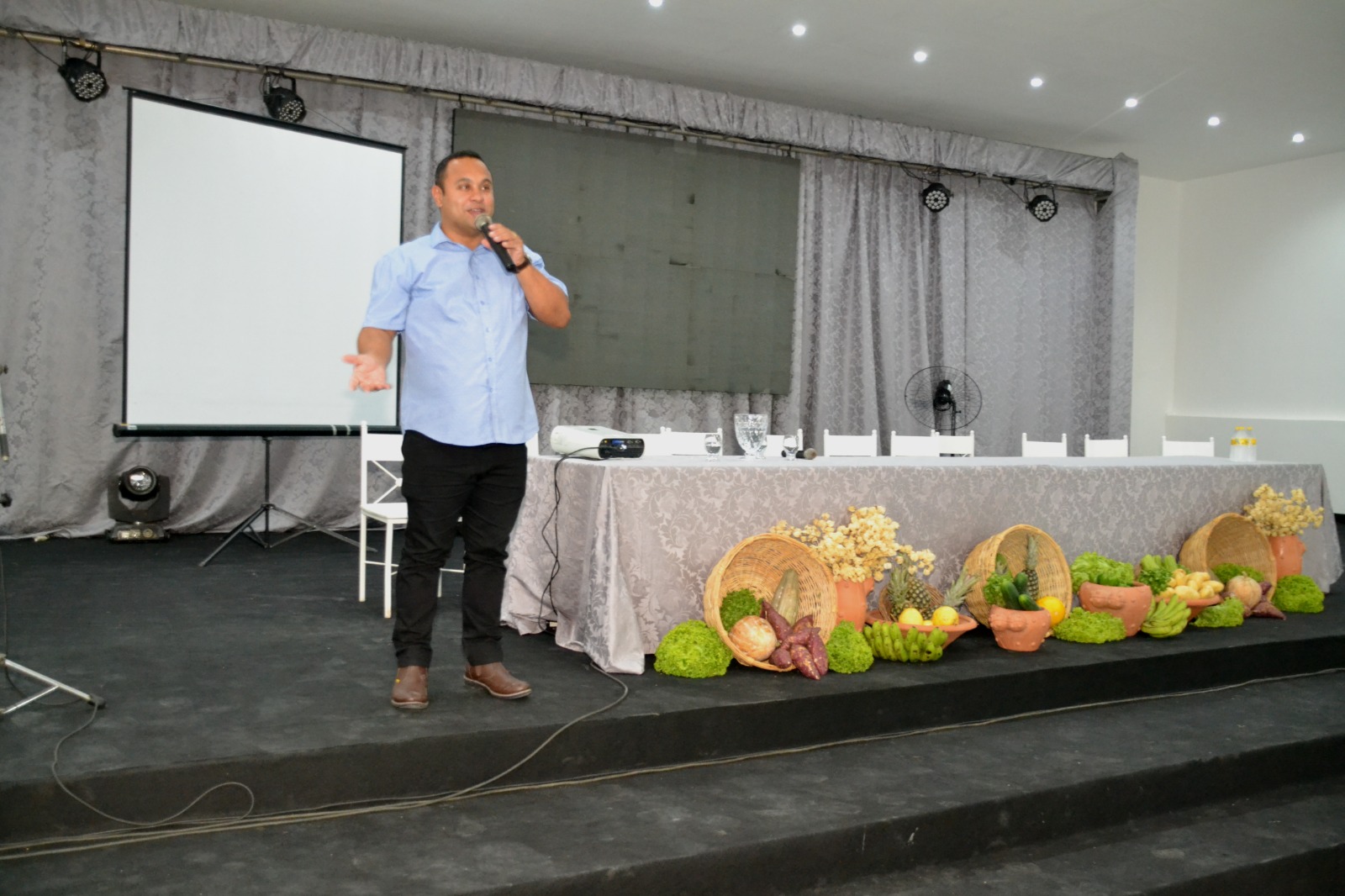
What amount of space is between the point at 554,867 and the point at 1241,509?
3515 millimetres

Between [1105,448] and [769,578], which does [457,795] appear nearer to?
[769,578]

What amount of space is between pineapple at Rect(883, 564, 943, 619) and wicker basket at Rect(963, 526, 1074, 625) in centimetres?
21

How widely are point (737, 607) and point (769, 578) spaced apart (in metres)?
0.24

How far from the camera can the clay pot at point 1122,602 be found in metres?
3.60

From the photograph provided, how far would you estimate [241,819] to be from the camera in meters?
2.12

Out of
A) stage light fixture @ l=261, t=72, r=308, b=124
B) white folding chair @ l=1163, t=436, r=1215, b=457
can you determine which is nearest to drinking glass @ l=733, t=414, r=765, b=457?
white folding chair @ l=1163, t=436, r=1215, b=457

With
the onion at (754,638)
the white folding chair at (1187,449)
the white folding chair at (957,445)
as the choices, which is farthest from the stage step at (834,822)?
the white folding chair at (1187,449)

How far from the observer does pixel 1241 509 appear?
4.31m

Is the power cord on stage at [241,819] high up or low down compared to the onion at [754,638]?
down

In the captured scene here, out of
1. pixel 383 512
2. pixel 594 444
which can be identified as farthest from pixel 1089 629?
pixel 383 512

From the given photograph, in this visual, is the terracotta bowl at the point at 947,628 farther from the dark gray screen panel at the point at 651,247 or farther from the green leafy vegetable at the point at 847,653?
the dark gray screen panel at the point at 651,247

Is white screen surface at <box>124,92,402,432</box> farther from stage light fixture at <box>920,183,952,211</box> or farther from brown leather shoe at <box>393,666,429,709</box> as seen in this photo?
stage light fixture at <box>920,183,952,211</box>

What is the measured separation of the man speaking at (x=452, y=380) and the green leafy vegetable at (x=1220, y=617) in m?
2.61

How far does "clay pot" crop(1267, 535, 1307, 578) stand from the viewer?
4297 mm
